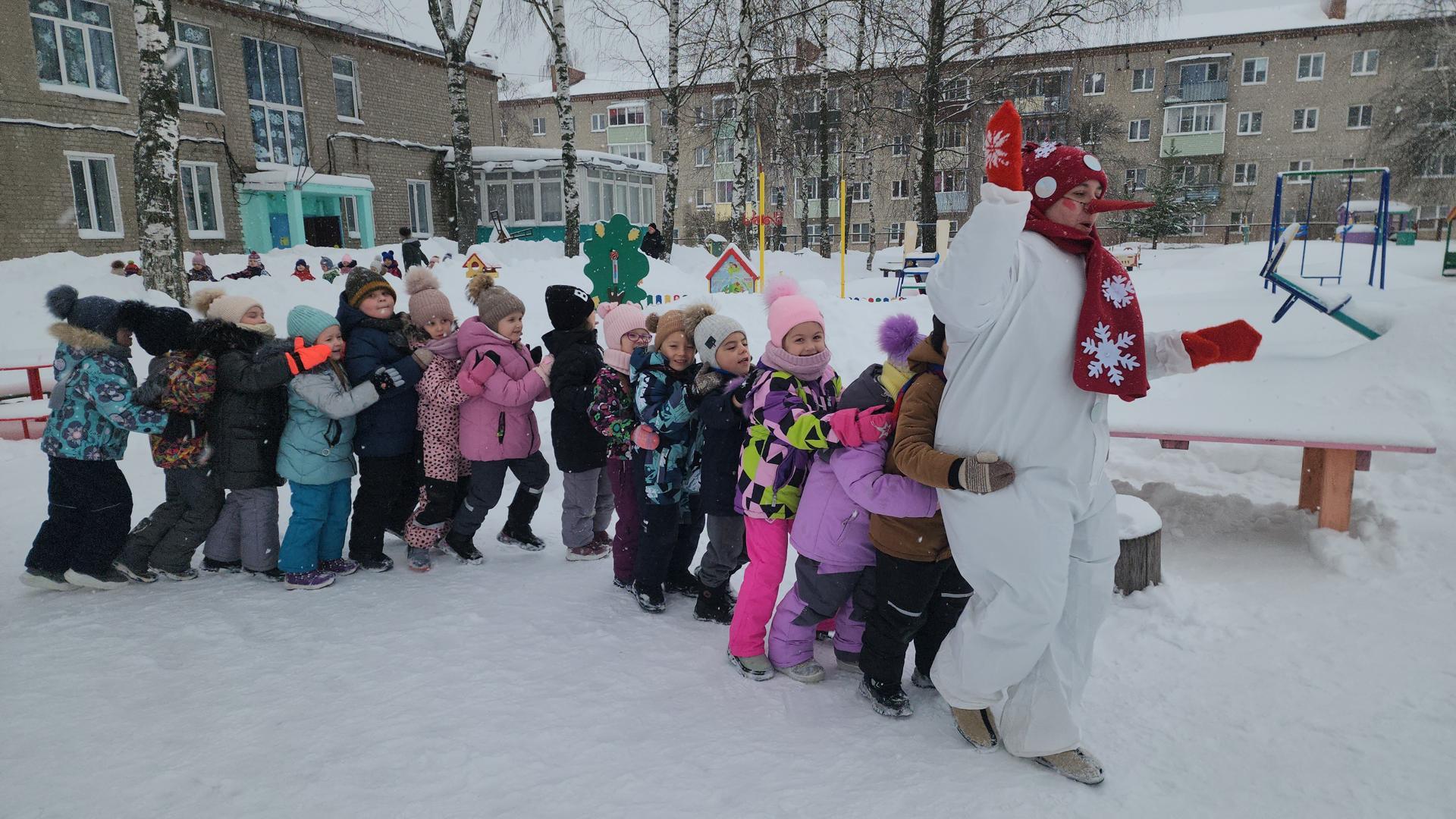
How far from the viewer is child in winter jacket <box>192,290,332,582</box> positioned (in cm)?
389

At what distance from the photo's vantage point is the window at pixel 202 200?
59.7 feet

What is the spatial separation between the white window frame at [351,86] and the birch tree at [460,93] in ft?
21.6

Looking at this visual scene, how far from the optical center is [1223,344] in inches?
99.3

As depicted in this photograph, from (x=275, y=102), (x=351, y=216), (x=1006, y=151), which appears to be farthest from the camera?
(x=351, y=216)

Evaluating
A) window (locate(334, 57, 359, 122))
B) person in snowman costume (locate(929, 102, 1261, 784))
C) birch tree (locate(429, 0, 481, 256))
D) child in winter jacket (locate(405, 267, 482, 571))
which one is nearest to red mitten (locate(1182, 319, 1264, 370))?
person in snowman costume (locate(929, 102, 1261, 784))

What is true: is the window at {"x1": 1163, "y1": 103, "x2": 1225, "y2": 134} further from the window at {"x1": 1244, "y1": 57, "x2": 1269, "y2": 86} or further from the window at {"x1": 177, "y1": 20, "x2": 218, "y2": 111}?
the window at {"x1": 177, "y1": 20, "x2": 218, "y2": 111}

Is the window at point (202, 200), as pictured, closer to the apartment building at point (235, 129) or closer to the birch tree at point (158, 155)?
the apartment building at point (235, 129)

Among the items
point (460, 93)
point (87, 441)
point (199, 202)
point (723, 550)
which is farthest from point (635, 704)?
point (199, 202)

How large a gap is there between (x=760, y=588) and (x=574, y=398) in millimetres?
1527

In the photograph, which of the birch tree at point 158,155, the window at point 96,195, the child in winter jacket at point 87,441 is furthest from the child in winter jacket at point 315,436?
the window at point 96,195

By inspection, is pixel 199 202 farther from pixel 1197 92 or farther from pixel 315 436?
pixel 1197 92

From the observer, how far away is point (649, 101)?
45.1 m

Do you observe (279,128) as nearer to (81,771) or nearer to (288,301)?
(288,301)

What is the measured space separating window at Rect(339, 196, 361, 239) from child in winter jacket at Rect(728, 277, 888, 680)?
21.6 meters
